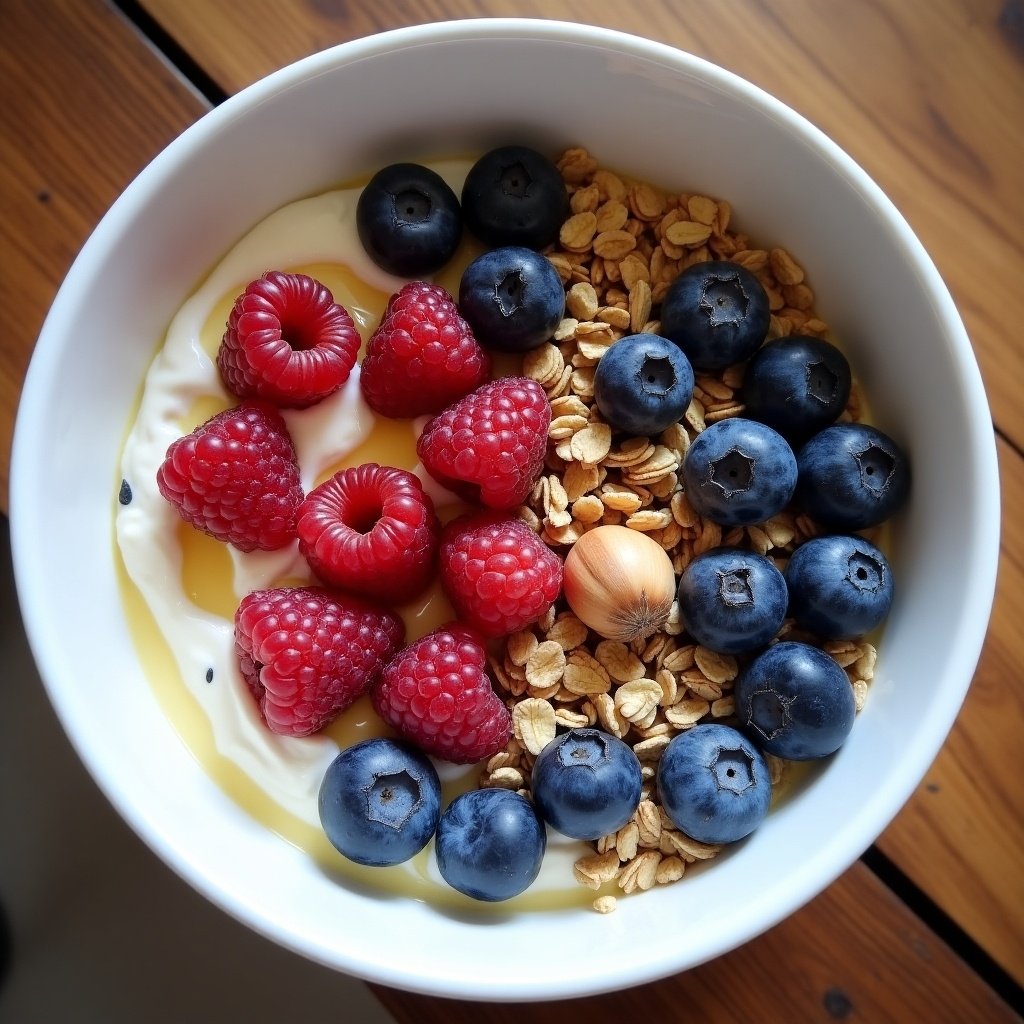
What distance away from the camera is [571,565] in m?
0.94

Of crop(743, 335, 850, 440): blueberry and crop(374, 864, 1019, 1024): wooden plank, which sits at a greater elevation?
crop(743, 335, 850, 440): blueberry

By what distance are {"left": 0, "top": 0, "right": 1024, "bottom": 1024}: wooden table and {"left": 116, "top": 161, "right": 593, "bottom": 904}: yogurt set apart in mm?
172

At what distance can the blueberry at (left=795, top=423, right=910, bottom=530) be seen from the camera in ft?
3.02

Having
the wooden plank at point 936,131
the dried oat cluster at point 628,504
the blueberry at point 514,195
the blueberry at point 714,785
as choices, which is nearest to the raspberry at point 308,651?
the dried oat cluster at point 628,504

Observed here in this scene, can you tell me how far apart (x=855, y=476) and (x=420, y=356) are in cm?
43

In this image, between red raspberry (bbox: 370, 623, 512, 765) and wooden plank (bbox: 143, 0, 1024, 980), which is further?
wooden plank (bbox: 143, 0, 1024, 980)

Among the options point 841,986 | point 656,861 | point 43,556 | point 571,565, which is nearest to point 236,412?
point 43,556

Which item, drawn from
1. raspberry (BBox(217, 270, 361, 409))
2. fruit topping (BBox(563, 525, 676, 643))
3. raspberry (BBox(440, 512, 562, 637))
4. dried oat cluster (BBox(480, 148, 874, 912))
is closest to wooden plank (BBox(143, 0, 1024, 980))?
dried oat cluster (BBox(480, 148, 874, 912))

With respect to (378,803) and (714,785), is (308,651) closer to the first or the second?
(378,803)

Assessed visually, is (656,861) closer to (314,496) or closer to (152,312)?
(314,496)

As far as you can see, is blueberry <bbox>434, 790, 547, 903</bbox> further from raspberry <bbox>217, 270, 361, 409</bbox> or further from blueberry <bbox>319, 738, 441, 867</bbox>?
raspberry <bbox>217, 270, 361, 409</bbox>

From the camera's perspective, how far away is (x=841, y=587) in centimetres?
90

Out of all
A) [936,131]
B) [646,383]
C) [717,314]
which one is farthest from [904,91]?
[646,383]

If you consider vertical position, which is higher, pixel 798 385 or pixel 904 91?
pixel 904 91
